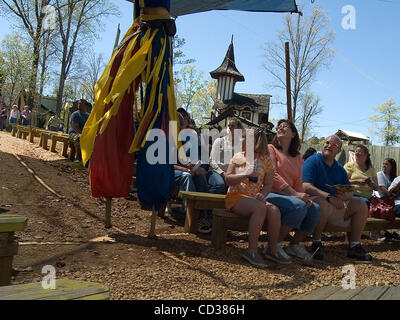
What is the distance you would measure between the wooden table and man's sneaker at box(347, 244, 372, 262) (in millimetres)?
1802

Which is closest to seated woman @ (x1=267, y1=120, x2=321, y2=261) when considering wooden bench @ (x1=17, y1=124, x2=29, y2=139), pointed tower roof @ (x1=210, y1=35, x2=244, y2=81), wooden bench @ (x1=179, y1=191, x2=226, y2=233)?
wooden bench @ (x1=179, y1=191, x2=226, y2=233)

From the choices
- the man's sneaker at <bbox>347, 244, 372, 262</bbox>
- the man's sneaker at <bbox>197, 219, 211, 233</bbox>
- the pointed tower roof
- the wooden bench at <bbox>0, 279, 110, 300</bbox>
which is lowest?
the man's sneaker at <bbox>347, 244, 372, 262</bbox>

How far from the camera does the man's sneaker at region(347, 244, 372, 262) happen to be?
3.92 metres

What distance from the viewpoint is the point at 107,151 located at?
3.59 m

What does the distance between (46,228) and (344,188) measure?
123 inches

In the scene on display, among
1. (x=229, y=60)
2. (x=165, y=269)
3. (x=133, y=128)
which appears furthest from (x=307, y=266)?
(x=229, y=60)

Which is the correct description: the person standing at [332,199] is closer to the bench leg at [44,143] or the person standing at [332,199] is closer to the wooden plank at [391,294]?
the wooden plank at [391,294]

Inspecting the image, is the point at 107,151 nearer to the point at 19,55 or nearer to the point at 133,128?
the point at 133,128

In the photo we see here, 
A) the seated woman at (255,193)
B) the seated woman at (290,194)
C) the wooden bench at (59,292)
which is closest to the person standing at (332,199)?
the seated woman at (290,194)

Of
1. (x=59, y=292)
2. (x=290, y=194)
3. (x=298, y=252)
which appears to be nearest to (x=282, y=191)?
(x=290, y=194)

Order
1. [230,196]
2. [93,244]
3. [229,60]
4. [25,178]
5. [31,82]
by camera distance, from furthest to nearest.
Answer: [229,60] < [31,82] < [25,178] < [230,196] < [93,244]

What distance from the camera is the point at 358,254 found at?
395 cm

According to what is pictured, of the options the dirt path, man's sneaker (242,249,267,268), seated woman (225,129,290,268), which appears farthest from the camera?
seated woman (225,129,290,268)

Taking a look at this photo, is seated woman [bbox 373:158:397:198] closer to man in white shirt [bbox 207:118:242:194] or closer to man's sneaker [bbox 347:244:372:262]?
man's sneaker [bbox 347:244:372:262]
